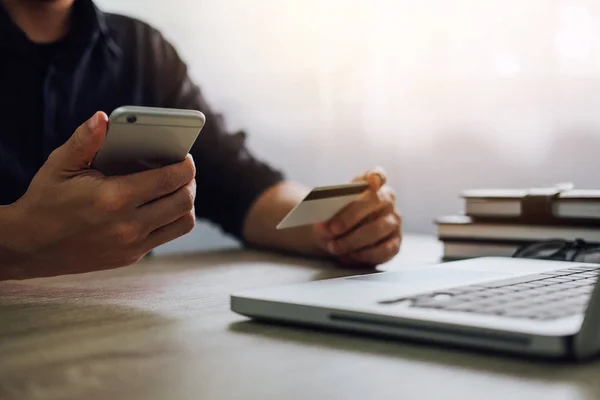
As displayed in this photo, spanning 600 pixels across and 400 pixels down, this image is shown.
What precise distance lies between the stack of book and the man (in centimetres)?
10

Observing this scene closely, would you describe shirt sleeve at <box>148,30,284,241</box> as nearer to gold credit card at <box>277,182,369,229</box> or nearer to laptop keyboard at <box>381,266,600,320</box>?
gold credit card at <box>277,182,369,229</box>

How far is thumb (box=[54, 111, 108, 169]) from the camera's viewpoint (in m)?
0.67

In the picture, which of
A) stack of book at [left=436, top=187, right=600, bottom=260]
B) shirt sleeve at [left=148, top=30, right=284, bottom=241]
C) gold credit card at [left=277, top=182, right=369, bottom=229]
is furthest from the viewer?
shirt sleeve at [left=148, top=30, right=284, bottom=241]

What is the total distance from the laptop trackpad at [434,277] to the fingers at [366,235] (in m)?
0.25

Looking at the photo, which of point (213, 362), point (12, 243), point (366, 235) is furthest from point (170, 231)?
point (213, 362)

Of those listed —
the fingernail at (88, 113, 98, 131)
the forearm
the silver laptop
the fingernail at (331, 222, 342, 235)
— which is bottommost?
the forearm

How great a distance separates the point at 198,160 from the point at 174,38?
49cm

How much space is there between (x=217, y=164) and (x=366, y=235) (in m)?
0.57

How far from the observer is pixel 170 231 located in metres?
0.83

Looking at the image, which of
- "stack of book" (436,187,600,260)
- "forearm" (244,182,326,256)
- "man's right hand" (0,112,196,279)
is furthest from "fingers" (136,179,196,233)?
"stack of book" (436,187,600,260)

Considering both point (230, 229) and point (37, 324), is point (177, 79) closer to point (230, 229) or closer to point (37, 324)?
point (230, 229)

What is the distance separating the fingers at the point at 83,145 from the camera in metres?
0.67

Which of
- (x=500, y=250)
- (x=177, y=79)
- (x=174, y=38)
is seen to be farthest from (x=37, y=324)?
(x=174, y=38)

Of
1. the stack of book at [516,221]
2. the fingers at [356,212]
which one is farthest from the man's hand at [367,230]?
the stack of book at [516,221]
